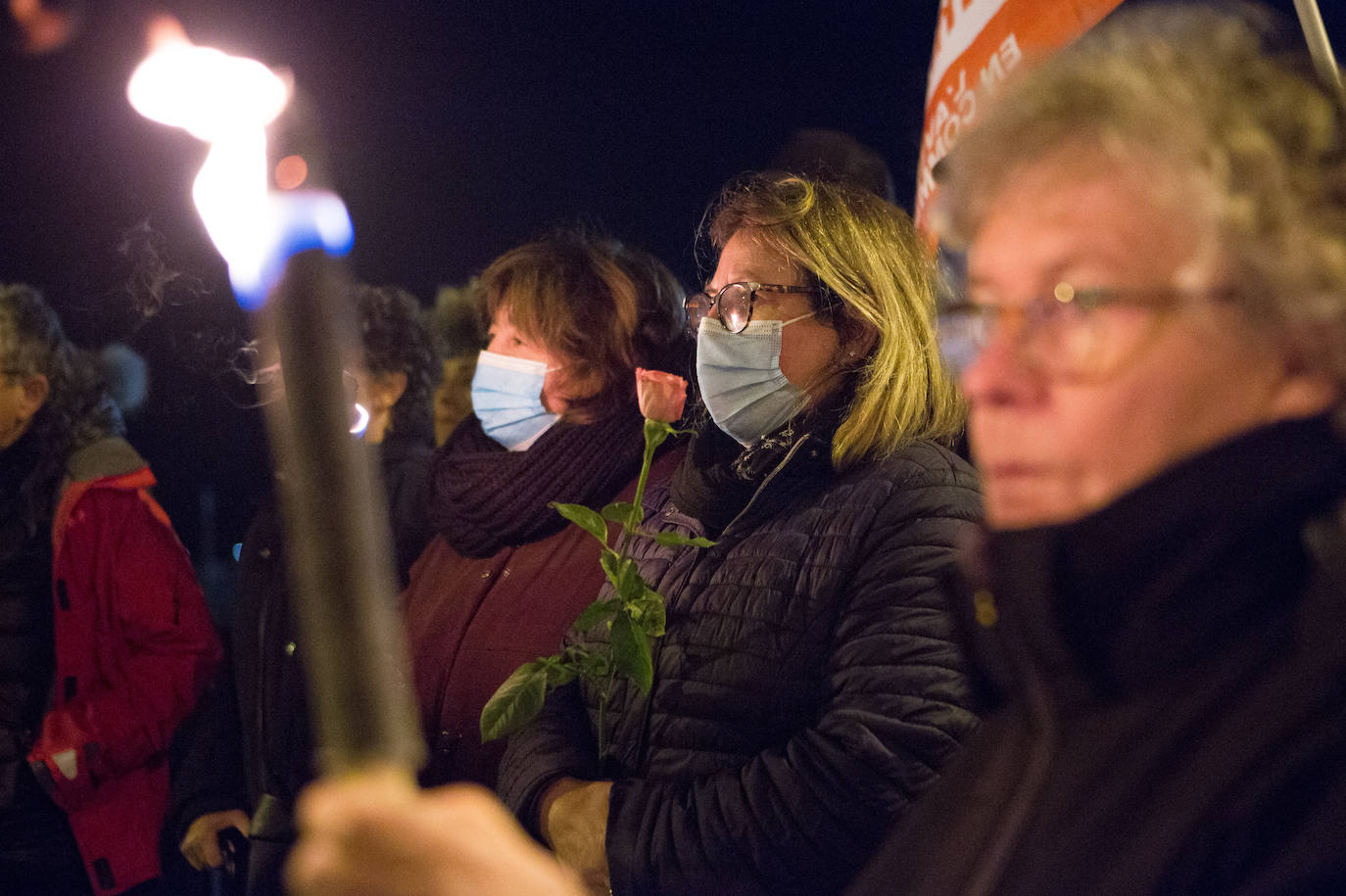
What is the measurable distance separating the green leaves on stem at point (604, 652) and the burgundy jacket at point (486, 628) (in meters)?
0.46

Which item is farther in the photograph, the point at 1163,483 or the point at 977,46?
the point at 977,46

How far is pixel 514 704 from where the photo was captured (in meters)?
2.34

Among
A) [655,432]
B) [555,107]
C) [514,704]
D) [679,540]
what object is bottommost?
[514,704]

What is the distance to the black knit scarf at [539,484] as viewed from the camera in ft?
10.7

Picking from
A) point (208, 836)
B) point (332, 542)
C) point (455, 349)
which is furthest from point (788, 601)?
point (455, 349)

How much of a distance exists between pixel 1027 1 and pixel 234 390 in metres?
3.38

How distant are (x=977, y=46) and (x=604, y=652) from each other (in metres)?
2.33

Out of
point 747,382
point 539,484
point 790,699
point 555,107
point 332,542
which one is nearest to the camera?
point 332,542

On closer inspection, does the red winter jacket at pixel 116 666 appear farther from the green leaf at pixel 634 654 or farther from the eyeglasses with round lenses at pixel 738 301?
the eyeglasses with round lenses at pixel 738 301

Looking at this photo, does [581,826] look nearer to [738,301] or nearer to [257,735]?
[738,301]

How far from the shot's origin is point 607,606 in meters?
2.33

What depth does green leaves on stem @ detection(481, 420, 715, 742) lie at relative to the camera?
227 centimetres

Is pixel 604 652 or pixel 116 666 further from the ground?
pixel 116 666

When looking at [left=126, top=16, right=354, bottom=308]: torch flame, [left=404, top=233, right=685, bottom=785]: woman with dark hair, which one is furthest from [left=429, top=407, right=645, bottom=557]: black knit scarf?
[left=126, top=16, right=354, bottom=308]: torch flame
